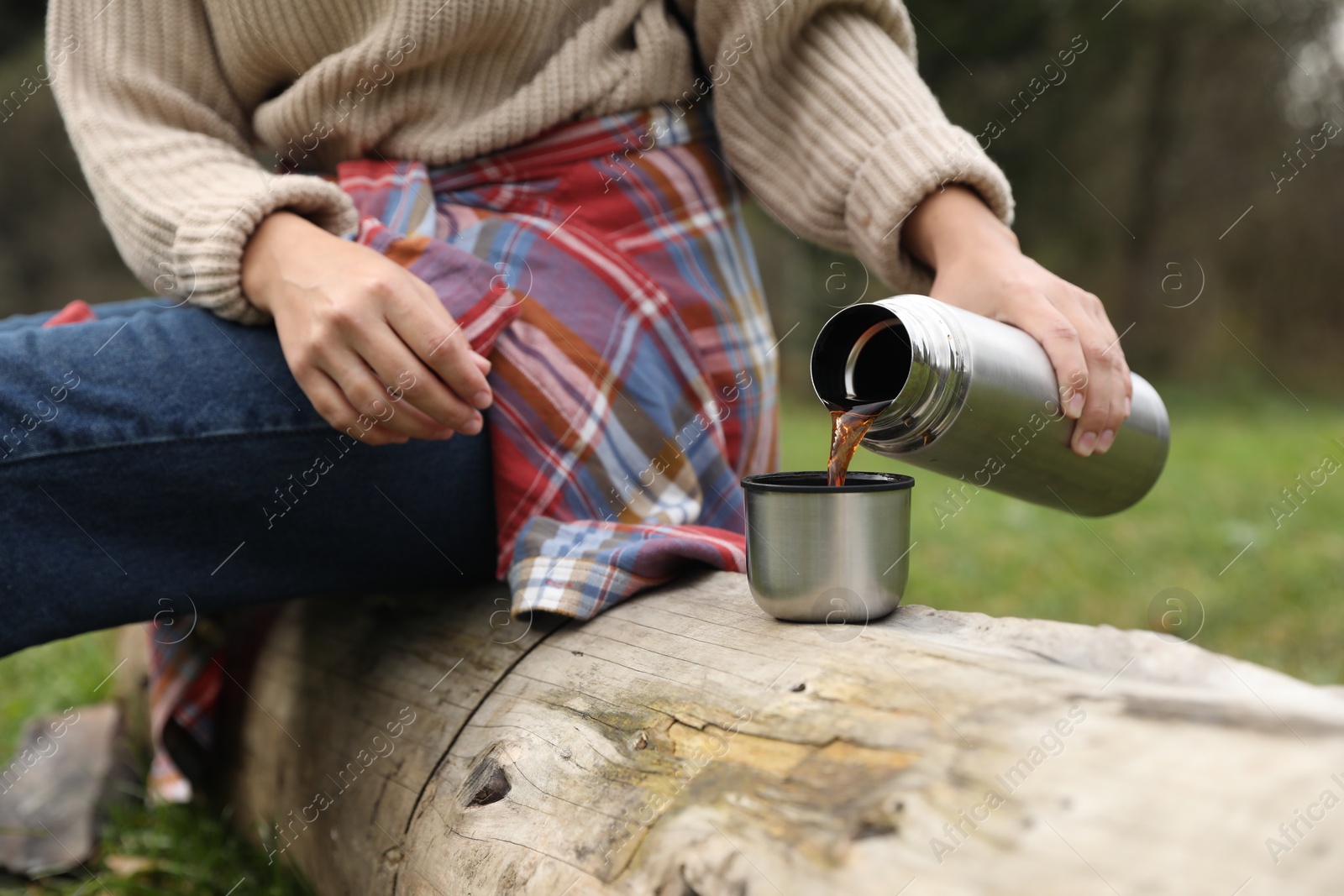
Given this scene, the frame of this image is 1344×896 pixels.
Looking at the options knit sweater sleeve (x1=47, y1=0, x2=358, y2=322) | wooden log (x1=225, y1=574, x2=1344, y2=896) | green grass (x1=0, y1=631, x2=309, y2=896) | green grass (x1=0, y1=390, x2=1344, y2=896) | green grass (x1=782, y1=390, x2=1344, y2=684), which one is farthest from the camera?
green grass (x1=782, y1=390, x2=1344, y2=684)

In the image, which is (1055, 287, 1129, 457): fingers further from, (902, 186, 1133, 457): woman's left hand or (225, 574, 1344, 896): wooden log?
(225, 574, 1344, 896): wooden log

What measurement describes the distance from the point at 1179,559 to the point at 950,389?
9.09 ft

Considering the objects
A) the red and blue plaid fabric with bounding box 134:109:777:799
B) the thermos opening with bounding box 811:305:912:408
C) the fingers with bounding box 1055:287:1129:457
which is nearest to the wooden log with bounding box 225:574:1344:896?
the red and blue plaid fabric with bounding box 134:109:777:799

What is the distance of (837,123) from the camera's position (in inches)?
59.6

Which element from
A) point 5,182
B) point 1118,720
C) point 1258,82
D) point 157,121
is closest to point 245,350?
point 157,121

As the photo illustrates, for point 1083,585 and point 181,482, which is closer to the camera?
point 181,482

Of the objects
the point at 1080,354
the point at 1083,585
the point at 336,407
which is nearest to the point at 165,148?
the point at 336,407

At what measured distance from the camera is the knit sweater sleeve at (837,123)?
4.77ft

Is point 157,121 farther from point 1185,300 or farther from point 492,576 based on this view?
point 1185,300

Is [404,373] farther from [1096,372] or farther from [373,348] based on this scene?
[1096,372]

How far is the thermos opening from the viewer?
1.18 meters

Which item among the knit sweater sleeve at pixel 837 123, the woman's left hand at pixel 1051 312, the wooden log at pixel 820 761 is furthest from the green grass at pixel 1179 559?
the wooden log at pixel 820 761

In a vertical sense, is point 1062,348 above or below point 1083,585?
above

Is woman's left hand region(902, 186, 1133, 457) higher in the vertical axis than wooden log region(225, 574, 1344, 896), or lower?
higher
